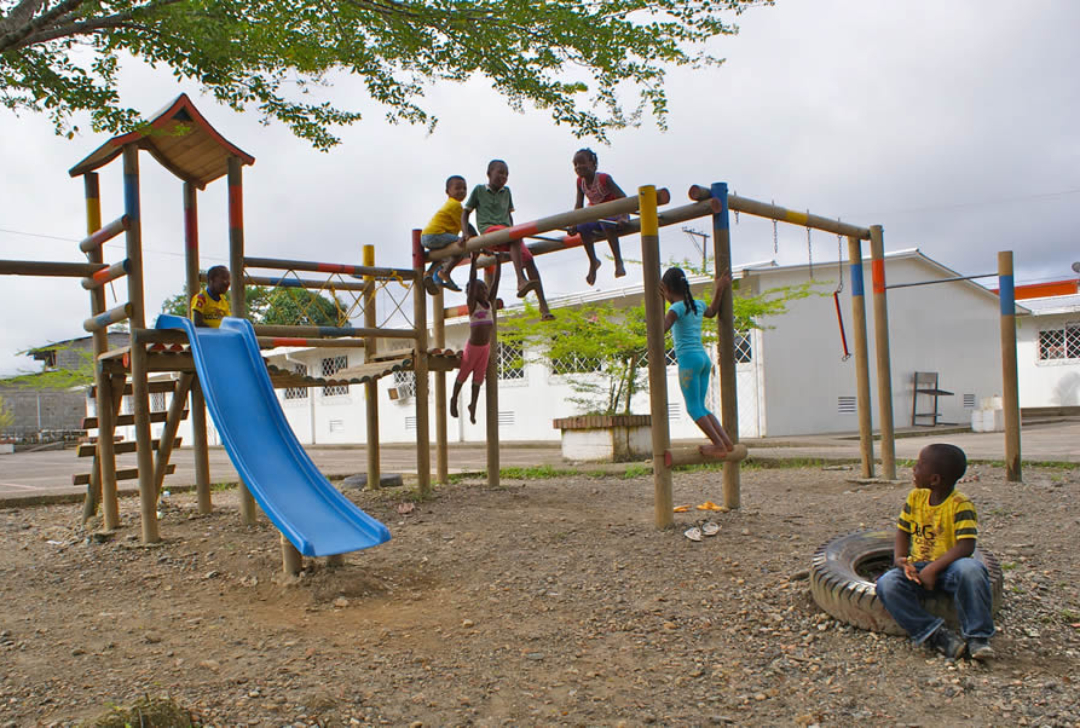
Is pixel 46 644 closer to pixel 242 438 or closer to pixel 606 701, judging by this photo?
pixel 242 438

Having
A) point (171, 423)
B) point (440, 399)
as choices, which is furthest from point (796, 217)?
point (171, 423)

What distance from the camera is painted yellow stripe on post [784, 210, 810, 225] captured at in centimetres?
710

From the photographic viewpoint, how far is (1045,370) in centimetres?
2630

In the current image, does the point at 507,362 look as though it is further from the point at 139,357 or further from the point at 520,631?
the point at 520,631

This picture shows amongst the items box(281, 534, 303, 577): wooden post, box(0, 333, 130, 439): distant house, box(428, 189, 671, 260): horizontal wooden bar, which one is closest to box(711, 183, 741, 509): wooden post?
box(428, 189, 671, 260): horizontal wooden bar

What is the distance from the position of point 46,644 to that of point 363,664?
1543mm

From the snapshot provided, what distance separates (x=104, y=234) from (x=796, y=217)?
231 inches

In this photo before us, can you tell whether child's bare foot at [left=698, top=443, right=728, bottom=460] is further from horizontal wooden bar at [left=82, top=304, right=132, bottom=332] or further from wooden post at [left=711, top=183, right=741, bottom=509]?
horizontal wooden bar at [left=82, top=304, right=132, bottom=332]

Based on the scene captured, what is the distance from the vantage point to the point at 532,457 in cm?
1600

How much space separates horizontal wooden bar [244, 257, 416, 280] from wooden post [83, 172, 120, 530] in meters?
1.33

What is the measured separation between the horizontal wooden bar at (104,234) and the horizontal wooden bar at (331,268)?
4.30 ft

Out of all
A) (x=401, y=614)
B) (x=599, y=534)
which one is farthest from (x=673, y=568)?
(x=401, y=614)

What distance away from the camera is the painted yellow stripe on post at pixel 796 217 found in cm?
710

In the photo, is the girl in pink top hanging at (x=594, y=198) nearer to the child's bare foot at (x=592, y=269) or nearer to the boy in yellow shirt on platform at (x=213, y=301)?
the child's bare foot at (x=592, y=269)
